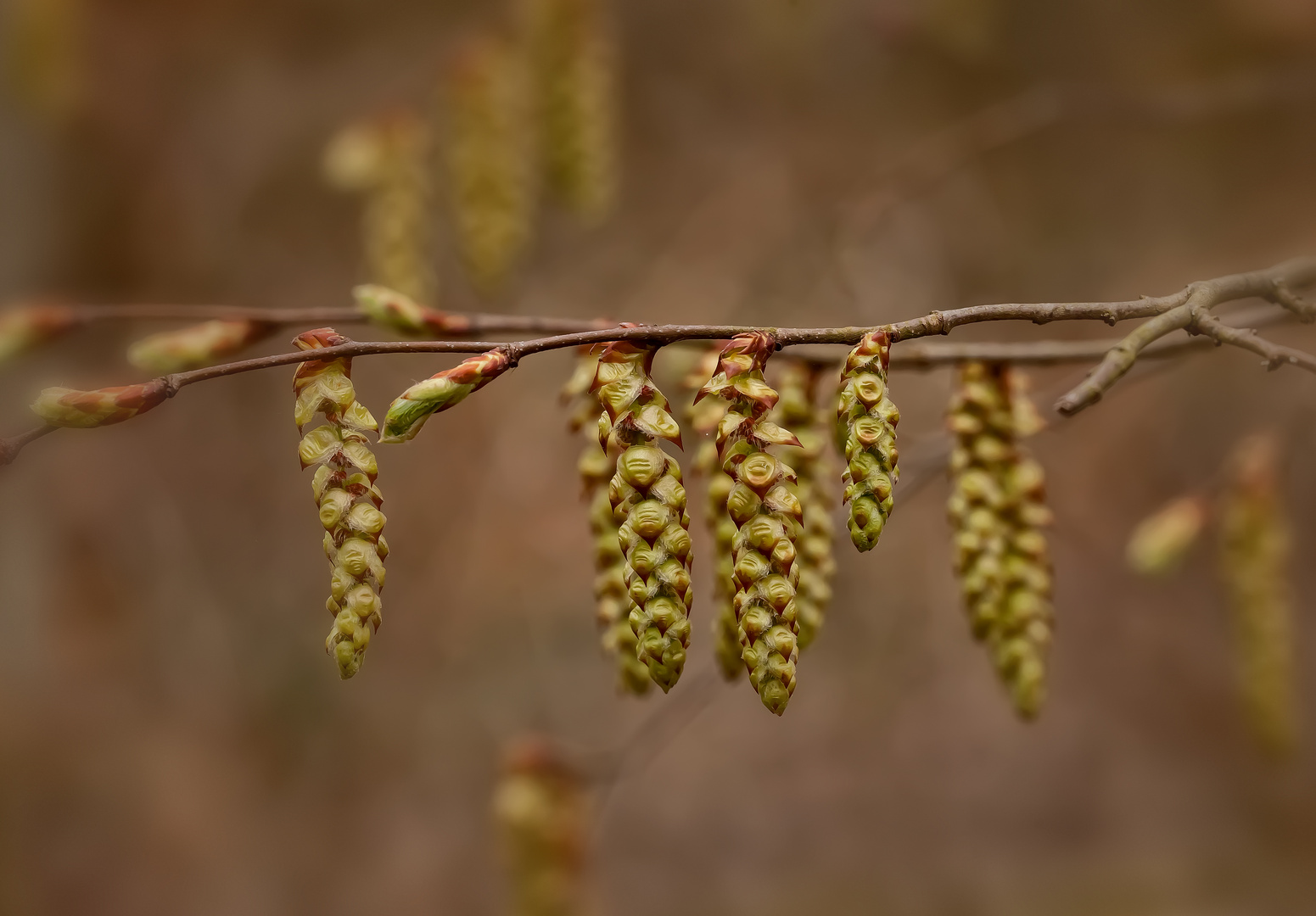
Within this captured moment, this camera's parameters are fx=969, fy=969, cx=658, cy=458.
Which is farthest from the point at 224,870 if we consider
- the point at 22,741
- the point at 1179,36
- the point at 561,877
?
the point at 1179,36

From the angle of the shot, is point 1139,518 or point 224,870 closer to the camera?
point 1139,518

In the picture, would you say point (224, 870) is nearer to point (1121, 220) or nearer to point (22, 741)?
point (22, 741)

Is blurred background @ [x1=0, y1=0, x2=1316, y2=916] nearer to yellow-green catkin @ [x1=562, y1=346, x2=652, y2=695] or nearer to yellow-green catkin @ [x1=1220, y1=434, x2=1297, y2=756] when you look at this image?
yellow-green catkin @ [x1=1220, y1=434, x2=1297, y2=756]

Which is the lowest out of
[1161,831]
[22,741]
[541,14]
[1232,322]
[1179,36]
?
[1161,831]

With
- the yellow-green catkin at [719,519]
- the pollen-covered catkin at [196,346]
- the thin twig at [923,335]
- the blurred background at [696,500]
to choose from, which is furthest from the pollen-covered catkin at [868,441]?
the blurred background at [696,500]

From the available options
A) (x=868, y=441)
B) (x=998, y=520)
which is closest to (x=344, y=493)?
(x=868, y=441)

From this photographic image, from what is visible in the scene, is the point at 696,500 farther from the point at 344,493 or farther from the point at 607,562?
the point at 344,493

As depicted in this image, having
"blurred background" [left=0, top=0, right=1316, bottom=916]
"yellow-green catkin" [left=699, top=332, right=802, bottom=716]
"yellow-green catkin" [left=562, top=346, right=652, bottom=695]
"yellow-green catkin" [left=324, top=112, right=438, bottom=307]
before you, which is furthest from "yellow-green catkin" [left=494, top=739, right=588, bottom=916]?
"blurred background" [left=0, top=0, right=1316, bottom=916]
